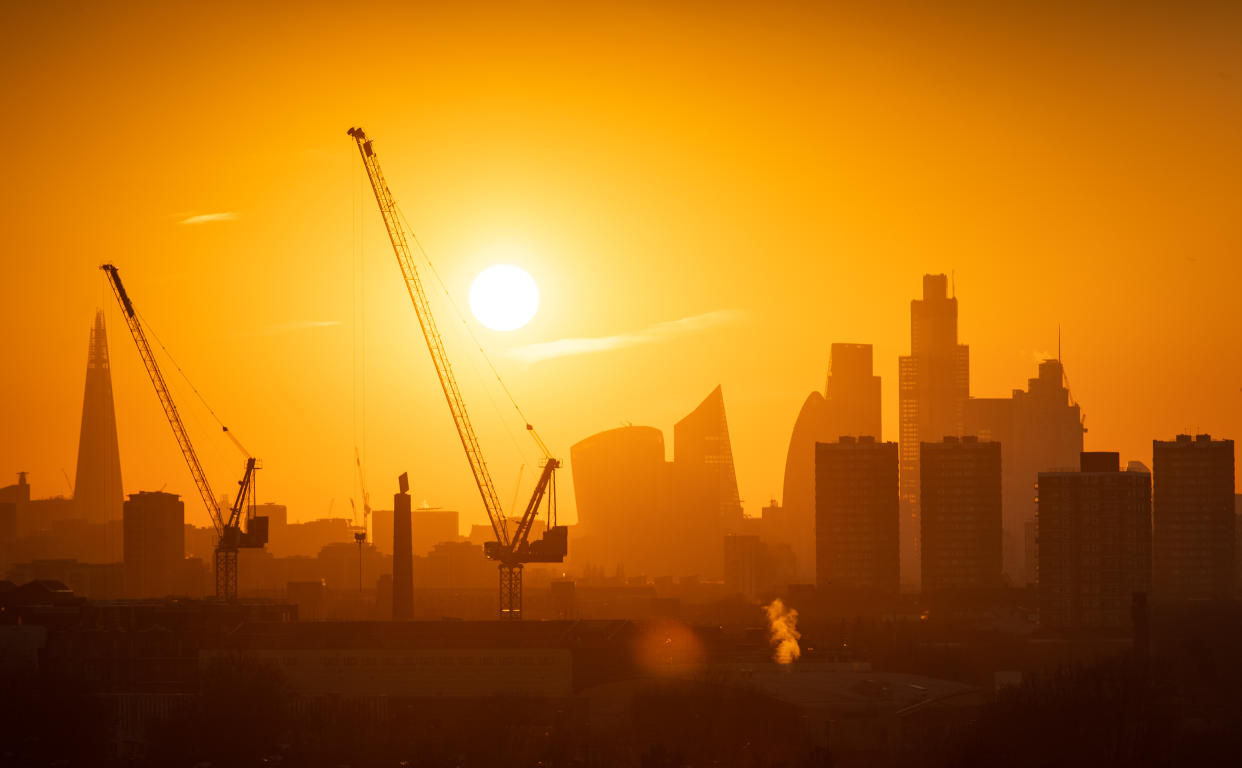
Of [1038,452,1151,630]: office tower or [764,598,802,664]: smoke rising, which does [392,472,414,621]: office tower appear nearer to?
[764,598,802,664]: smoke rising

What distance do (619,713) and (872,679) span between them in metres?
16.9

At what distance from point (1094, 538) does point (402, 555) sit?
192ft

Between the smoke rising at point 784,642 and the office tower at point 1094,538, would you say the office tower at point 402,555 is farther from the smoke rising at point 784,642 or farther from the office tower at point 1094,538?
the office tower at point 1094,538

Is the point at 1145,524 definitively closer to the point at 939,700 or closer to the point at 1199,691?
the point at 1199,691

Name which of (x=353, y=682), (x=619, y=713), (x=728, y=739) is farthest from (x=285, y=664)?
(x=728, y=739)

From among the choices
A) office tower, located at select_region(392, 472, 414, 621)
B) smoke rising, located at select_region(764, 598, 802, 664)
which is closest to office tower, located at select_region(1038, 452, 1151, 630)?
smoke rising, located at select_region(764, 598, 802, 664)

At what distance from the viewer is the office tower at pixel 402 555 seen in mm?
171500

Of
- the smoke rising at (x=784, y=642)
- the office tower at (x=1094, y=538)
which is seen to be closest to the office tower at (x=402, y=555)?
the smoke rising at (x=784, y=642)

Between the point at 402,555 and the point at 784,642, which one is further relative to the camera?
the point at 402,555

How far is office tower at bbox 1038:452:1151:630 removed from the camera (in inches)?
6964

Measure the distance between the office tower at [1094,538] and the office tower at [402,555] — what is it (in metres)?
52.7

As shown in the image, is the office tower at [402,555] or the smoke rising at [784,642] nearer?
the smoke rising at [784,642]

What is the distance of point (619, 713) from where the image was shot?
102 m

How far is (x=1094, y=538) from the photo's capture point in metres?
181
